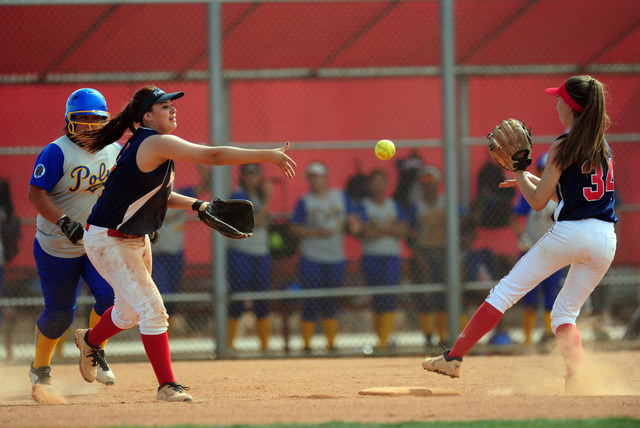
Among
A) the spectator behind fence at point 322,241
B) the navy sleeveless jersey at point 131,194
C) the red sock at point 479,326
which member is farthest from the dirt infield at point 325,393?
the navy sleeveless jersey at point 131,194

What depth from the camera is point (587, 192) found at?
446 cm

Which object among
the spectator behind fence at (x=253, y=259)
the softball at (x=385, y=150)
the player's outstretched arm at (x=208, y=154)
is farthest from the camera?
the spectator behind fence at (x=253, y=259)

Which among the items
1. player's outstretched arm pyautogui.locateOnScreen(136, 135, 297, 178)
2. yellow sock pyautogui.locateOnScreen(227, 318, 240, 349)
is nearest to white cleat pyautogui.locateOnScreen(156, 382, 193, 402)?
player's outstretched arm pyautogui.locateOnScreen(136, 135, 297, 178)

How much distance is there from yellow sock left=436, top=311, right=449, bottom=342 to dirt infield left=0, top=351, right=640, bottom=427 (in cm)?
75

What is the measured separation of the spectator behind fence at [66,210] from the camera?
16.9 ft

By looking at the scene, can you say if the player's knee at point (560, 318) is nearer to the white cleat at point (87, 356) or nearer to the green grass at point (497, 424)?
the green grass at point (497, 424)

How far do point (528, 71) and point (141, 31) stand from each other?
401cm

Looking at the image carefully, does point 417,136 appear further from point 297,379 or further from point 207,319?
point 297,379

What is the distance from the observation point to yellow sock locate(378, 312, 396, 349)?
7.81m

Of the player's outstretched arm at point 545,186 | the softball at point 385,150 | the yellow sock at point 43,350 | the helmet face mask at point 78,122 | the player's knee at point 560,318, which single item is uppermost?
the helmet face mask at point 78,122

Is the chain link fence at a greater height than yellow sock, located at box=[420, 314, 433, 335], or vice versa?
the chain link fence

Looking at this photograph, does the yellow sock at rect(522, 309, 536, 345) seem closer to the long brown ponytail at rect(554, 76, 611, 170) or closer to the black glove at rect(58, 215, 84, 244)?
the long brown ponytail at rect(554, 76, 611, 170)

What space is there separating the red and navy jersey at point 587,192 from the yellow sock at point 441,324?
3.51m

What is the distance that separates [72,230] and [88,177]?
510 millimetres
